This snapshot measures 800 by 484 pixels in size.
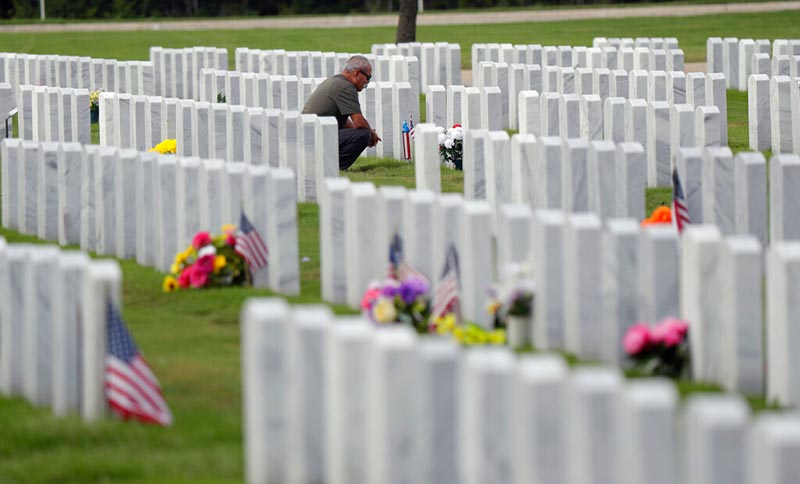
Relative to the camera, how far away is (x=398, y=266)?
27.6 feet

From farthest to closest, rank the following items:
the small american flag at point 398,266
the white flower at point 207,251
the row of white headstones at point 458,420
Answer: the white flower at point 207,251
the small american flag at point 398,266
the row of white headstones at point 458,420

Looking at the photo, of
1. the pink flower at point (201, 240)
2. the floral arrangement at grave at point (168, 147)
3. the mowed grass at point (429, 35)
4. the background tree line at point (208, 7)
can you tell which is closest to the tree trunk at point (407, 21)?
the mowed grass at point (429, 35)

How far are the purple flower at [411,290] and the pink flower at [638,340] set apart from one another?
1.22 meters

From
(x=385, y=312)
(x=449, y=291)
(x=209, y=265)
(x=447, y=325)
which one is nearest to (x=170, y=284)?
(x=209, y=265)

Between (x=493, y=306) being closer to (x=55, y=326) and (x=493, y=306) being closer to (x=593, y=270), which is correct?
(x=593, y=270)

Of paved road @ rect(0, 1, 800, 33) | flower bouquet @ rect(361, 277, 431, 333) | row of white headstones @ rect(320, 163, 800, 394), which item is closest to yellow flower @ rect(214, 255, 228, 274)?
row of white headstones @ rect(320, 163, 800, 394)

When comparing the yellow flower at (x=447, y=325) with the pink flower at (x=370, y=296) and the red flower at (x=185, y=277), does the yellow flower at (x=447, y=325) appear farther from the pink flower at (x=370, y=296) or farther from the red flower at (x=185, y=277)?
the red flower at (x=185, y=277)

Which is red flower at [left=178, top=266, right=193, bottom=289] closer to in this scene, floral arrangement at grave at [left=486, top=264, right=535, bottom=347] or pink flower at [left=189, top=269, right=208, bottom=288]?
pink flower at [left=189, top=269, right=208, bottom=288]

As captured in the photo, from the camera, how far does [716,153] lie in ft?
33.3

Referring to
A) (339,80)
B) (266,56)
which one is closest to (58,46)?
(266,56)

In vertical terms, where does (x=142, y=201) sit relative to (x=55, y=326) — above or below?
above

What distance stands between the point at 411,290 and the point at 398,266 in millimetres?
305

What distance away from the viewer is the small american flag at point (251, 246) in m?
9.56

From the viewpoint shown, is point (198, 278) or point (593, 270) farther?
point (198, 278)
